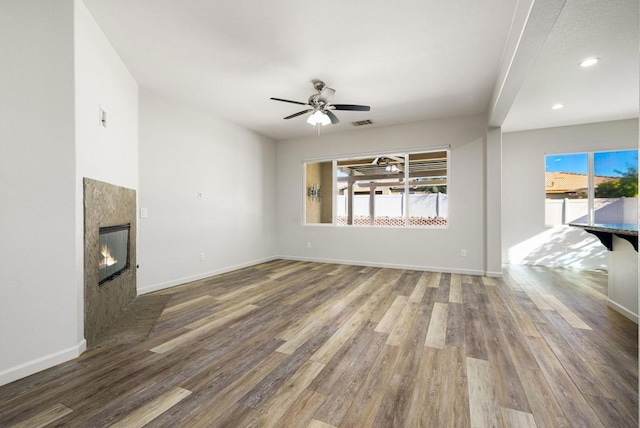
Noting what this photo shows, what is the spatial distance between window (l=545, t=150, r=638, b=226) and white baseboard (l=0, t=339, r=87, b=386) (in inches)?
285

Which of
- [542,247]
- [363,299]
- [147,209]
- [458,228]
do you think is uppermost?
[147,209]

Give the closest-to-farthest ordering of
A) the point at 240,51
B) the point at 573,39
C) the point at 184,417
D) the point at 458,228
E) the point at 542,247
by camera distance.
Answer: the point at 184,417
the point at 573,39
the point at 240,51
the point at 458,228
the point at 542,247

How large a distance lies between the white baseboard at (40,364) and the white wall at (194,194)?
1.69 m

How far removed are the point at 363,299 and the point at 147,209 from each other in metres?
3.07

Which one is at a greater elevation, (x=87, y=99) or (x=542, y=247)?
(x=87, y=99)

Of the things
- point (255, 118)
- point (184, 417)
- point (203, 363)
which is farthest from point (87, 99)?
point (255, 118)

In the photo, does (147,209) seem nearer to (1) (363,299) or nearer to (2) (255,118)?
(2) (255,118)

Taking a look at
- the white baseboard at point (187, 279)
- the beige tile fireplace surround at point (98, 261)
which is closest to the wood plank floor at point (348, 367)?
the beige tile fireplace surround at point (98, 261)

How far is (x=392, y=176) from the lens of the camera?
568 cm

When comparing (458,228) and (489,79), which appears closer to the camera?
(489,79)

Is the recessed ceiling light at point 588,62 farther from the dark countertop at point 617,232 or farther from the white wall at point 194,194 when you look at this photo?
the white wall at point 194,194

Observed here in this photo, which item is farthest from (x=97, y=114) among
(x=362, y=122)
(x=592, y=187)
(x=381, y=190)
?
(x=592, y=187)

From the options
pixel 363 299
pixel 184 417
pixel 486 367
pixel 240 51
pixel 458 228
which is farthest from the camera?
pixel 458 228

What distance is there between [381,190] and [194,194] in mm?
3502
